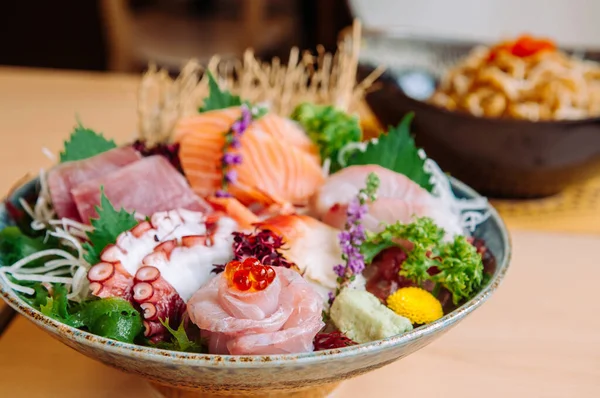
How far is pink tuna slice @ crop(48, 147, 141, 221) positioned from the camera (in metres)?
1.14

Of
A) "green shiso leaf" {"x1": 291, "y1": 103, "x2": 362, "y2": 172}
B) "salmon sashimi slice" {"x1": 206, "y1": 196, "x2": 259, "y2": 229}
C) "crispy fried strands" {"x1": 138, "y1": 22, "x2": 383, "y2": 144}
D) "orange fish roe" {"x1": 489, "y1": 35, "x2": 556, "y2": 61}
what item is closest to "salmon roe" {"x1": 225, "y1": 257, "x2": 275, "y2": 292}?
"salmon sashimi slice" {"x1": 206, "y1": 196, "x2": 259, "y2": 229}

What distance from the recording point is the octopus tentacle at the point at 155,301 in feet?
2.91

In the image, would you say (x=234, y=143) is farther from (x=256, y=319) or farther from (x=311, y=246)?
(x=256, y=319)

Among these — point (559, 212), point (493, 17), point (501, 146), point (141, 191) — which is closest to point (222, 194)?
point (141, 191)

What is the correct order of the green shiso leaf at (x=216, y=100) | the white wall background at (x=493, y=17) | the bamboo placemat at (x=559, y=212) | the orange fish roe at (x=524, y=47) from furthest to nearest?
the white wall background at (x=493, y=17) < the orange fish roe at (x=524, y=47) < the bamboo placemat at (x=559, y=212) < the green shiso leaf at (x=216, y=100)

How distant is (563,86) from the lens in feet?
5.57

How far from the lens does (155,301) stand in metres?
0.90

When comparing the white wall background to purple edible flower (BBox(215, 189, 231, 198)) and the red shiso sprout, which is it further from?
the red shiso sprout

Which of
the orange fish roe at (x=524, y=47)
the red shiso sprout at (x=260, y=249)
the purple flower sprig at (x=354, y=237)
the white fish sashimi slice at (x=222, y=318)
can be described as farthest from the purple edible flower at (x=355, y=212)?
the orange fish roe at (x=524, y=47)

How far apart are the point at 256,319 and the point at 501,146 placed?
36.8 inches

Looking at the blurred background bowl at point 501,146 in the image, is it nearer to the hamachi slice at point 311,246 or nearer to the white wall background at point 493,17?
the hamachi slice at point 311,246

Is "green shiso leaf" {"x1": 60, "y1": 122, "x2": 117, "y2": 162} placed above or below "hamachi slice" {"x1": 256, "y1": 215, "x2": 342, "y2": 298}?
above

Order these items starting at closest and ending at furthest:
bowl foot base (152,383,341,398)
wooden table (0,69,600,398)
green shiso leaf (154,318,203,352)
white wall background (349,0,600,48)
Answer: green shiso leaf (154,318,203,352) < bowl foot base (152,383,341,398) < wooden table (0,69,600,398) < white wall background (349,0,600,48)

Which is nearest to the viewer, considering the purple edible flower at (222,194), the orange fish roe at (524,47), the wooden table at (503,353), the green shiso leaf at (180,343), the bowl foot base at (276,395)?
the green shiso leaf at (180,343)
